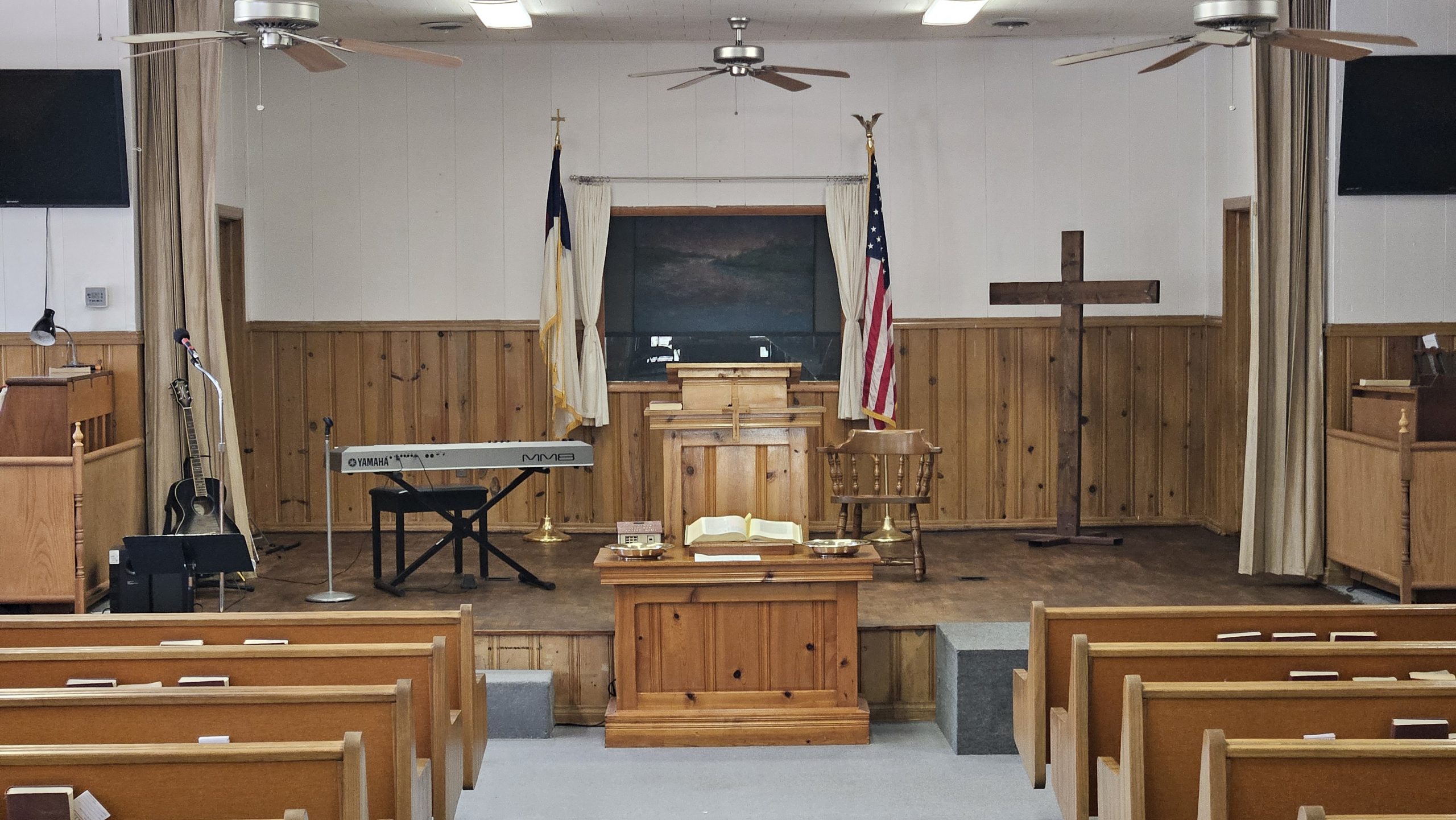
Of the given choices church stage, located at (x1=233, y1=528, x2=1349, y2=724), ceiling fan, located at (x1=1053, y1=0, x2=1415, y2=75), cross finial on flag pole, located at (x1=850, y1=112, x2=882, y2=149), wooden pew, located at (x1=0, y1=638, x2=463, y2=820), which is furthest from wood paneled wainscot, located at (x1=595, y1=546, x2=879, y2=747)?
cross finial on flag pole, located at (x1=850, y1=112, x2=882, y2=149)

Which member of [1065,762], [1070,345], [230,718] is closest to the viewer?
[230,718]

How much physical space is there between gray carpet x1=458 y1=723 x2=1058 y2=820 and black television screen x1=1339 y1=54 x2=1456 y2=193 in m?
3.80

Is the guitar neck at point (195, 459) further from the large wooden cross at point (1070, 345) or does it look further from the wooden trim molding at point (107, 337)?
the large wooden cross at point (1070, 345)

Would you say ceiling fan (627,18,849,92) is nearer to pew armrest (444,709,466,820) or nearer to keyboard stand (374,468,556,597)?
keyboard stand (374,468,556,597)

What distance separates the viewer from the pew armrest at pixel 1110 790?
3.68m

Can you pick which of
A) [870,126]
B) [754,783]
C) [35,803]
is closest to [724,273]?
[870,126]

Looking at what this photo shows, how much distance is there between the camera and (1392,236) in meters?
7.36

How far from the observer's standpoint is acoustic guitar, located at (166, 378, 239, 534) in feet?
Result: 23.4

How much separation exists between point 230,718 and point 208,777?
48 centimetres

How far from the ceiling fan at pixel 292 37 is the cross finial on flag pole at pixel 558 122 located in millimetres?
3349

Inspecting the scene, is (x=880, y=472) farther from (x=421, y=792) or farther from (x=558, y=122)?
(x=421, y=792)

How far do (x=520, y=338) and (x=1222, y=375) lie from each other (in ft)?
15.1

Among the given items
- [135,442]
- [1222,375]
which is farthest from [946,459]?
[135,442]

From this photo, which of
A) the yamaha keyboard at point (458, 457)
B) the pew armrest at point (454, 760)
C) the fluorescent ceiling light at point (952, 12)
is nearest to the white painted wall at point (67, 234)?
the yamaha keyboard at point (458, 457)
